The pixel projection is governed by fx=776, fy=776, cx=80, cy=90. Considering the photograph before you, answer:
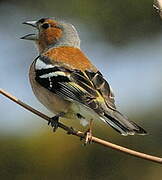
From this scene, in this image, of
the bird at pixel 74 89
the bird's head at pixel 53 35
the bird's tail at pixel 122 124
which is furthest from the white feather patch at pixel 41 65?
the bird's tail at pixel 122 124

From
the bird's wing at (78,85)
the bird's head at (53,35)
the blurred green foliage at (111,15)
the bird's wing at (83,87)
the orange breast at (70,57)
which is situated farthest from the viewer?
the blurred green foliage at (111,15)

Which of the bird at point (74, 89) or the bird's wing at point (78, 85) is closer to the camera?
the bird at point (74, 89)

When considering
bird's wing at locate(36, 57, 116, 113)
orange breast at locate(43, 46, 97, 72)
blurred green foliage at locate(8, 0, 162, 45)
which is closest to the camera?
bird's wing at locate(36, 57, 116, 113)

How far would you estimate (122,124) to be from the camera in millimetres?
4754

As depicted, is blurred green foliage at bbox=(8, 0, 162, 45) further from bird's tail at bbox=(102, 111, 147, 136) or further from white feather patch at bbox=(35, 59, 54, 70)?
bird's tail at bbox=(102, 111, 147, 136)

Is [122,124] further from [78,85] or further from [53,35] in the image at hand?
[53,35]

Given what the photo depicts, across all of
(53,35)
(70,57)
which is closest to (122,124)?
(70,57)

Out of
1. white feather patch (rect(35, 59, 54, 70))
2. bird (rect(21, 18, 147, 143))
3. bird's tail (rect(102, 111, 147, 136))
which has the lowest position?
bird's tail (rect(102, 111, 147, 136))

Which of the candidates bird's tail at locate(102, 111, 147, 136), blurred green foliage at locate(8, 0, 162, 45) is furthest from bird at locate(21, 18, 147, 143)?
blurred green foliage at locate(8, 0, 162, 45)

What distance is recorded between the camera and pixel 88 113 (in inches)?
198

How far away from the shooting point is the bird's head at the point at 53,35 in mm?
6164

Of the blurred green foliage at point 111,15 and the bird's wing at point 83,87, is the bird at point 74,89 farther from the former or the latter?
the blurred green foliage at point 111,15

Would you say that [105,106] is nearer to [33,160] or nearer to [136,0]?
[33,160]

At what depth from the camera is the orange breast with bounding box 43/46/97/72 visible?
557 cm
